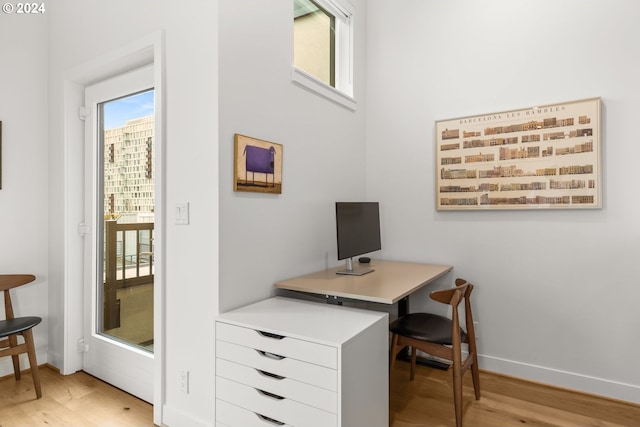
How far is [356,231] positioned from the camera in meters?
2.46

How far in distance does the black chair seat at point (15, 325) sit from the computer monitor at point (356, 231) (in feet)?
6.55

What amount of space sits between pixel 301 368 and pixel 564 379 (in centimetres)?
199

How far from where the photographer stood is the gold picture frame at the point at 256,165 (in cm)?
194

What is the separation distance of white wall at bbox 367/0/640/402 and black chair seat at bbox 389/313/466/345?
642 millimetres

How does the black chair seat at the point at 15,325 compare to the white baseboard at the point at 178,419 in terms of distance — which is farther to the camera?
the black chair seat at the point at 15,325

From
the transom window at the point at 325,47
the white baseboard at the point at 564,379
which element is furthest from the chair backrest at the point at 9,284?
the white baseboard at the point at 564,379

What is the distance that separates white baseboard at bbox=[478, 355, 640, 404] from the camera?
2.30 m

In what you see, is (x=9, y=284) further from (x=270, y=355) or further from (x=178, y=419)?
(x=270, y=355)

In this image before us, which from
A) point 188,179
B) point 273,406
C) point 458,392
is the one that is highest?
point 188,179

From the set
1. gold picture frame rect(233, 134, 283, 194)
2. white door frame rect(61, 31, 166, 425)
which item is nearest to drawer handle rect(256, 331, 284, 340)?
gold picture frame rect(233, 134, 283, 194)

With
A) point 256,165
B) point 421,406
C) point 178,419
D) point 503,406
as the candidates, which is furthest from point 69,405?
point 503,406

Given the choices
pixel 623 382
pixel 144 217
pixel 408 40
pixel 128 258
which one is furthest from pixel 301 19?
pixel 623 382

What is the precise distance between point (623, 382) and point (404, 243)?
64.3 inches

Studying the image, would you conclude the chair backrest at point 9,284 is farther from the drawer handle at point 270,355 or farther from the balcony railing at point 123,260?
the drawer handle at point 270,355
